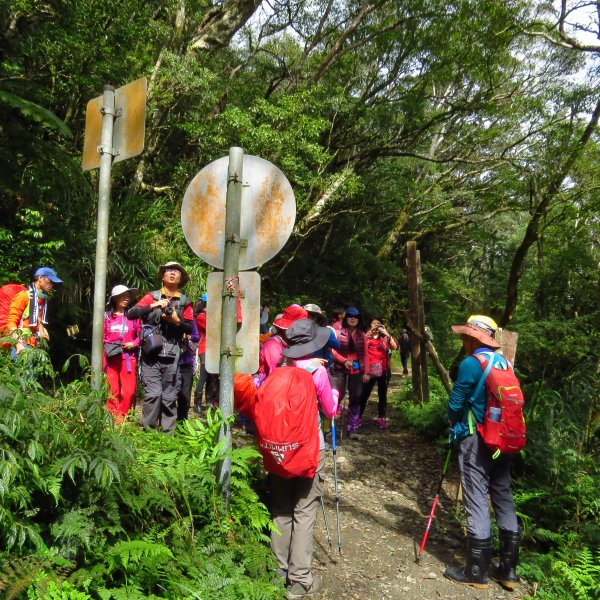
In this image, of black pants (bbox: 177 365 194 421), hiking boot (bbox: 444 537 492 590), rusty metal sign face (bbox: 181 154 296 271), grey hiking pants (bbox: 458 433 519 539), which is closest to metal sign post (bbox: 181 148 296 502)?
rusty metal sign face (bbox: 181 154 296 271)

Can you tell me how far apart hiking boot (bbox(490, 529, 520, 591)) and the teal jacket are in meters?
0.83

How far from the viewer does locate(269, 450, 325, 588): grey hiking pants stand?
3.60 m

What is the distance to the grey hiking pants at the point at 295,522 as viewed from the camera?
3602 mm

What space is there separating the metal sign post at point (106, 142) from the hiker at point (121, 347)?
2.50 m

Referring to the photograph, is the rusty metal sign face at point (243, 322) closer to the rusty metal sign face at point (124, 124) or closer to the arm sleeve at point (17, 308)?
the rusty metal sign face at point (124, 124)

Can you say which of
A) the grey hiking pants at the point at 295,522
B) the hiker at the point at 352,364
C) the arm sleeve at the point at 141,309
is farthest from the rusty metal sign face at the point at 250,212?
the hiker at the point at 352,364

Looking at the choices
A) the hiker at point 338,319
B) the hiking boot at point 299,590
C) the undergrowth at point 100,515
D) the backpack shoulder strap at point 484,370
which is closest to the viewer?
the undergrowth at point 100,515

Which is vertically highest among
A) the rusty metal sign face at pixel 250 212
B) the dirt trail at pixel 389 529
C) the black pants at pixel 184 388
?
the rusty metal sign face at pixel 250 212

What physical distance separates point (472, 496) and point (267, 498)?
64.2 inches

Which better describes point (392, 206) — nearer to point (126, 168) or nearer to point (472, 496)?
point (126, 168)

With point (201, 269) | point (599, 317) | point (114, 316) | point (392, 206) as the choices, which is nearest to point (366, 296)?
point (392, 206)

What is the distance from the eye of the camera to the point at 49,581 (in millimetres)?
2227

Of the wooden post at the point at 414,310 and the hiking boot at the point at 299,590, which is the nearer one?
the hiking boot at the point at 299,590

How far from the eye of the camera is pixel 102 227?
10.2 ft
